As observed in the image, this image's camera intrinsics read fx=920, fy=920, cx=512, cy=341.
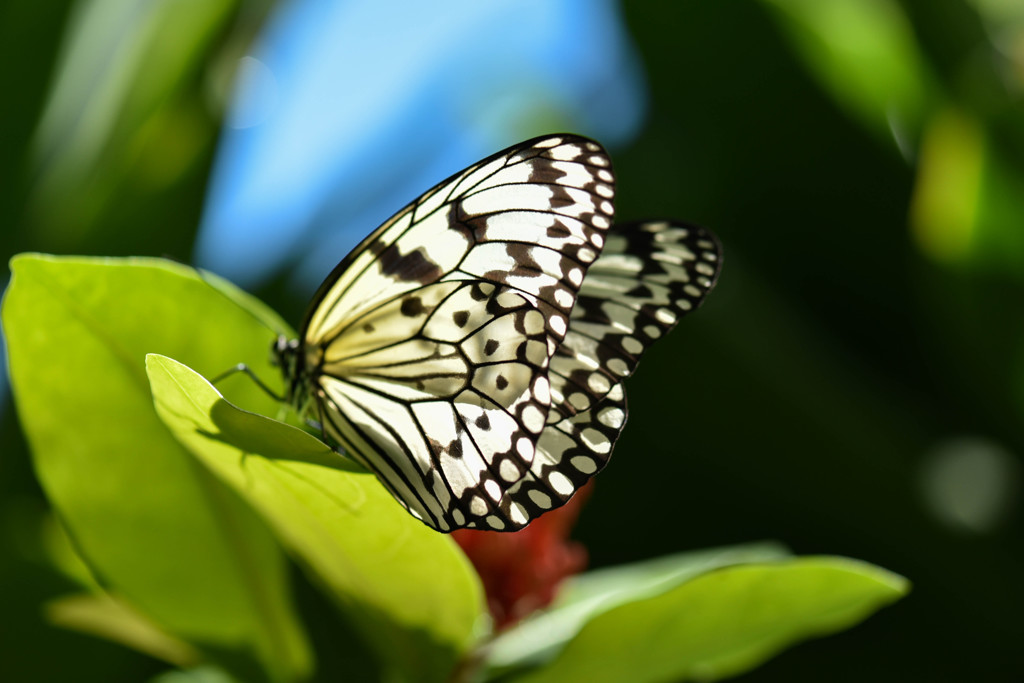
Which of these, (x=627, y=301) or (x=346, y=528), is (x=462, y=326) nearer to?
(x=627, y=301)

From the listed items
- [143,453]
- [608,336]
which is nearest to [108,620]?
[143,453]

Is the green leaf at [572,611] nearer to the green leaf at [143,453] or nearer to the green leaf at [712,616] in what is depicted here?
the green leaf at [712,616]

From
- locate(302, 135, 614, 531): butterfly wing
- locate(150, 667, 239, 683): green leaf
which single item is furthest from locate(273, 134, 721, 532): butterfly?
locate(150, 667, 239, 683): green leaf

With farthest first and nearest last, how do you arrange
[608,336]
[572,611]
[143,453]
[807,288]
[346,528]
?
[807,288], [608,336], [572,611], [143,453], [346,528]

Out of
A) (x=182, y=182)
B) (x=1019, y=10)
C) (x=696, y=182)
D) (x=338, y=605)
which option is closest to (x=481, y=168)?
(x=338, y=605)

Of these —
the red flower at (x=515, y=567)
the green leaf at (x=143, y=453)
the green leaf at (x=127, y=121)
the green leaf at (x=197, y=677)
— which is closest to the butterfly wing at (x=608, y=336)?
the red flower at (x=515, y=567)

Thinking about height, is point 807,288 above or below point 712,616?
above

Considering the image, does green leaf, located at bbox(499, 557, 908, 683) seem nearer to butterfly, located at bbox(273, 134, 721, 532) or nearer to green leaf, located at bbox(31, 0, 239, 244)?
butterfly, located at bbox(273, 134, 721, 532)
